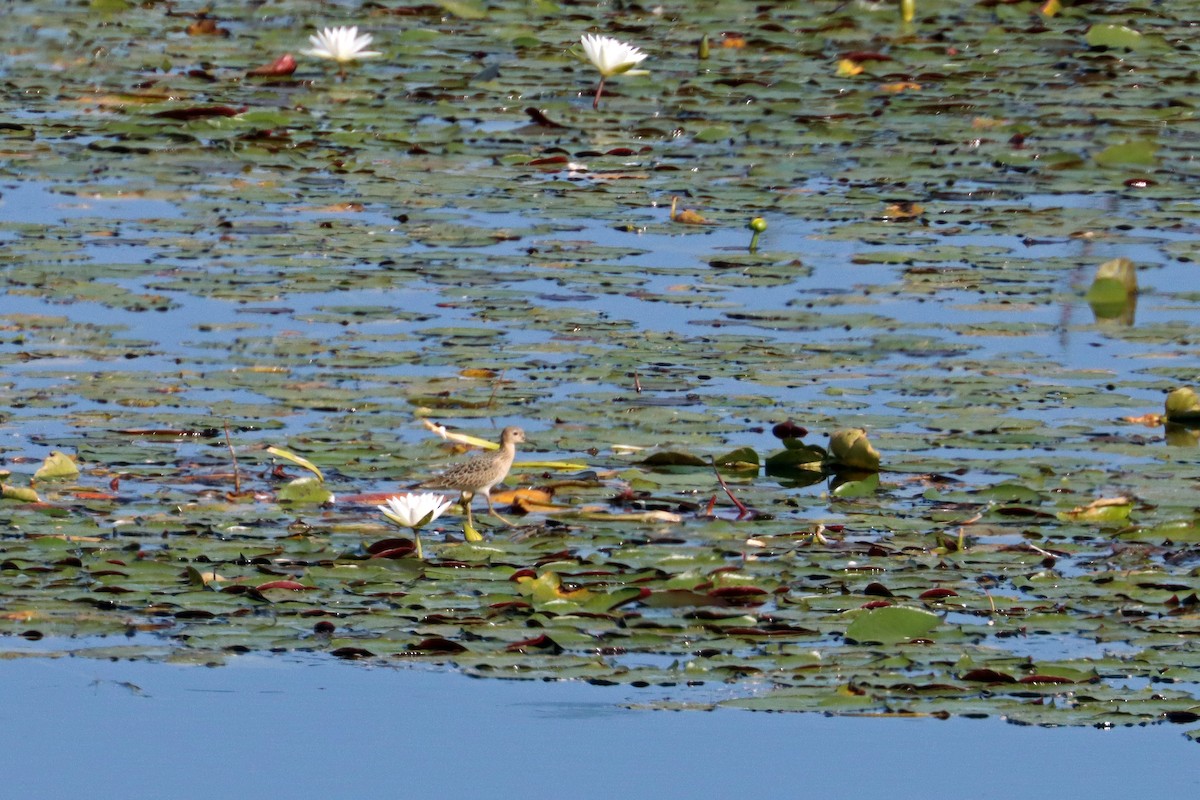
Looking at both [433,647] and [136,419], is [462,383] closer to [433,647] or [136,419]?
[136,419]

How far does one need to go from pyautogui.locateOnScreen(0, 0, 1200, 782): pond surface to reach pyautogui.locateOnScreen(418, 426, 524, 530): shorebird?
0.10 metres

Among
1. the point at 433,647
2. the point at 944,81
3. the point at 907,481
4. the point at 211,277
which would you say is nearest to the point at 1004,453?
the point at 907,481

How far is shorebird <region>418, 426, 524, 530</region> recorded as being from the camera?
6137 mm

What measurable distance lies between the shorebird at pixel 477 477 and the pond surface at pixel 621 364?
10 cm

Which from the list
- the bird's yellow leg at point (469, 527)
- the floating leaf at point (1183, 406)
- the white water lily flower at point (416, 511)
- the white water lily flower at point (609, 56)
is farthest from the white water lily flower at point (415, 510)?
the white water lily flower at point (609, 56)

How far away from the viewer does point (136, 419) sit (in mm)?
6906

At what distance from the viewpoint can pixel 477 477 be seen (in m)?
6.15

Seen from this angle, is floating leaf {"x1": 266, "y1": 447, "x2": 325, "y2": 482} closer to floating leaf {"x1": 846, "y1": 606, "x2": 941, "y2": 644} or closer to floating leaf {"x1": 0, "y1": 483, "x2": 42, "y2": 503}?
floating leaf {"x1": 0, "y1": 483, "x2": 42, "y2": 503}

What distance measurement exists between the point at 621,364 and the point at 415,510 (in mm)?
2065

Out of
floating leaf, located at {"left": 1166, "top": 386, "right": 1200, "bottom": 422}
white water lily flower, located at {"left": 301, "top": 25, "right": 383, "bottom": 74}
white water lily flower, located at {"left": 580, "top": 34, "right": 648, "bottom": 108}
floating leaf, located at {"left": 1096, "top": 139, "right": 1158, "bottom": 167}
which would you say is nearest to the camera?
floating leaf, located at {"left": 1166, "top": 386, "right": 1200, "bottom": 422}

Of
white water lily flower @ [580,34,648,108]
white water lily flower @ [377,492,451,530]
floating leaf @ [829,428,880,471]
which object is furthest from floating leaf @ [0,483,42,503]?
white water lily flower @ [580,34,648,108]

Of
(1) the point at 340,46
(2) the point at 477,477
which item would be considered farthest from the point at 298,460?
(1) the point at 340,46

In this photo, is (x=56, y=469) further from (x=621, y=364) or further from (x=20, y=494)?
(x=621, y=364)

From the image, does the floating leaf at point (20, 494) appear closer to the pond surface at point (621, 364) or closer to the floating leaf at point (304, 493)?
the pond surface at point (621, 364)
